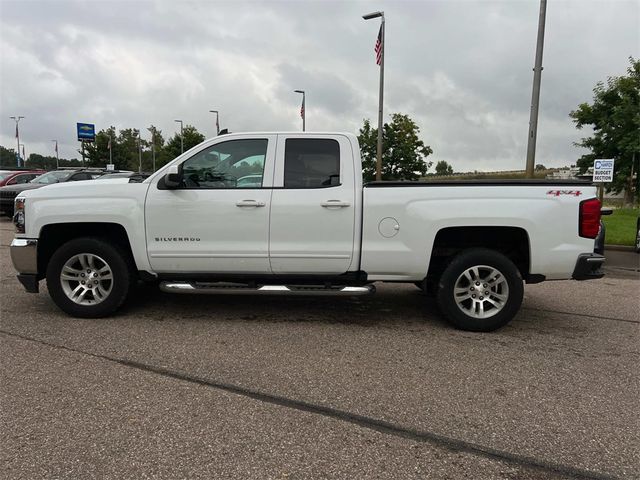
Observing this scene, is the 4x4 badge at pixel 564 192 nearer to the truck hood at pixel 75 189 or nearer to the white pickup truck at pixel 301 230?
the white pickup truck at pixel 301 230

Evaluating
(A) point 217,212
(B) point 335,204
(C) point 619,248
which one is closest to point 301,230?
(B) point 335,204

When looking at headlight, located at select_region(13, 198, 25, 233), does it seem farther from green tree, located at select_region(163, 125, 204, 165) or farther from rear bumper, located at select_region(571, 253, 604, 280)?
green tree, located at select_region(163, 125, 204, 165)

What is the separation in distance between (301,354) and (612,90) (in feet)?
98.4

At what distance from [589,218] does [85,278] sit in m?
5.16

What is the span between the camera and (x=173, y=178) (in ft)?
16.1

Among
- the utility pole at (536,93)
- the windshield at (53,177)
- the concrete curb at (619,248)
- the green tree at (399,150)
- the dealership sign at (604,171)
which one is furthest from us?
the green tree at (399,150)

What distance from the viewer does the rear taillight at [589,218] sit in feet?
15.6

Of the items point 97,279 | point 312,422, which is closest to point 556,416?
point 312,422

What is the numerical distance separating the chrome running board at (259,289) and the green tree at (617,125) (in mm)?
24265

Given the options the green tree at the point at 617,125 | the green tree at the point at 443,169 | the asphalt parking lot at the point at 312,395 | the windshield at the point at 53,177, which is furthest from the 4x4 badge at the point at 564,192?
the green tree at the point at 443,169

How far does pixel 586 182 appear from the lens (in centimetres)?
481

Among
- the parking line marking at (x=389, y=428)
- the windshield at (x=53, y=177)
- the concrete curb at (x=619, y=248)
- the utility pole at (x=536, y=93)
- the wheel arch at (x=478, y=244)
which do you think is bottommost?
the parking line marking at (x=389, y=428)

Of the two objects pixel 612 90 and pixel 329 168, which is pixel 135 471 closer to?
pixel 329 168

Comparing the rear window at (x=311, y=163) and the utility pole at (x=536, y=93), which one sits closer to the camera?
the rear window at (x=311, y=163)
